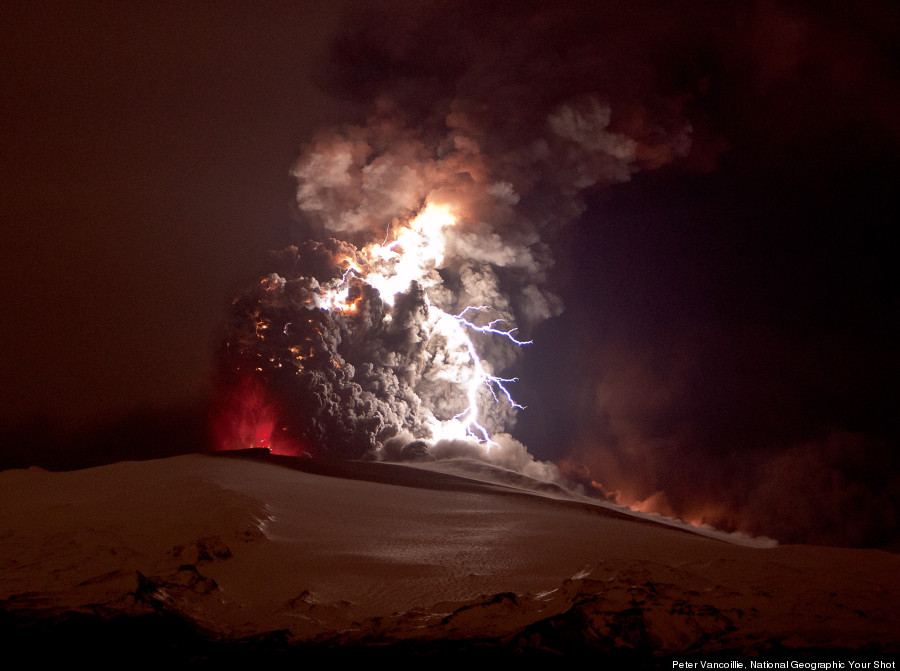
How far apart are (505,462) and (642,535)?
1548 centimetres

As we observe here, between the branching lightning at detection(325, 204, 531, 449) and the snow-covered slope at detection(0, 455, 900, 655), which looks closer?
the snow-covered slope at detection(0, 455, 900, 655)

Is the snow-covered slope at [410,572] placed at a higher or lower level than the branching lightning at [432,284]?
lower

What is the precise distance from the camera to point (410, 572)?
9.09 m

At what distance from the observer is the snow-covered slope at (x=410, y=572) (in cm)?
627

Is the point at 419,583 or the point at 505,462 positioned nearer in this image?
the point at 419,583

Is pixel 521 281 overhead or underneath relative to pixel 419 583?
overhead

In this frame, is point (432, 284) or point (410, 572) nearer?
point (410, 572)

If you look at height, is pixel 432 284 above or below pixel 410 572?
above

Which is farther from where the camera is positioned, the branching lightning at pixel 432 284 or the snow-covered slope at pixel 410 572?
the branching lightning at pixel 432 284

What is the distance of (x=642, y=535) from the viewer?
502 inches

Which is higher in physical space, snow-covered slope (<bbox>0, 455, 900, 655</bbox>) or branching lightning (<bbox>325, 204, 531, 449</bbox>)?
branching lightning (<bbox>325, 204, 531, 449</bbox>)

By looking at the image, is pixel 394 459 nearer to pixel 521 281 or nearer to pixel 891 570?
pixel 521 281

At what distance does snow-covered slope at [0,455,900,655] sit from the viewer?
6.27 m

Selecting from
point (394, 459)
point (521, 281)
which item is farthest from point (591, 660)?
point (521, 281)
